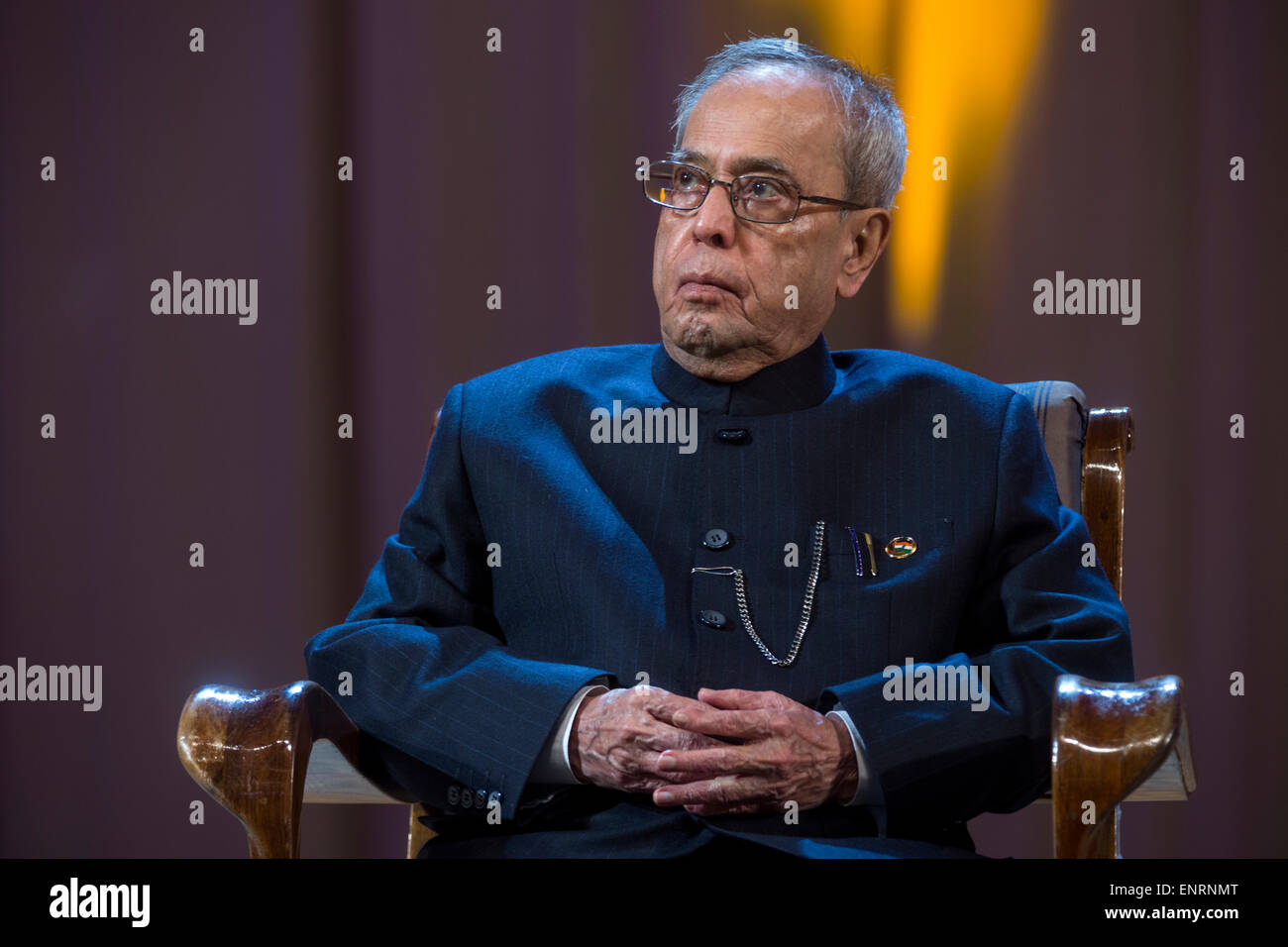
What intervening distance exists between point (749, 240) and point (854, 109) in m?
0.27

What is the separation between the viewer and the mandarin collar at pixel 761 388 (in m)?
1.89

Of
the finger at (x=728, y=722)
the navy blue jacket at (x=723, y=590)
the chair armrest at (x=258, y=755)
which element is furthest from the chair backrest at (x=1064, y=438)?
the chair armrest at (x=258, y=755)

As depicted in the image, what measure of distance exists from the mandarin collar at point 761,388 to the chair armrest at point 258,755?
0.70m

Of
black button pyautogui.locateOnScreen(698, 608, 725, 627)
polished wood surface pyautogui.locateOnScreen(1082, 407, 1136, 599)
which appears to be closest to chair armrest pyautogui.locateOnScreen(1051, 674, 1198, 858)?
black button pyautogui.locateOnScreen(698, 608, 725, 627)

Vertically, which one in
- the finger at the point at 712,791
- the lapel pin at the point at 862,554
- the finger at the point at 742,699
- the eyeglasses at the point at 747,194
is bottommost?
the finger at the point at 712,791

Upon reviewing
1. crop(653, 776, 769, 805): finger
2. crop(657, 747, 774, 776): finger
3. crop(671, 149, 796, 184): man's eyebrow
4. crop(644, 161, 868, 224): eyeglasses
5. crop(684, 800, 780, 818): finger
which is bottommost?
crop(684, 800, 780, 818): finger

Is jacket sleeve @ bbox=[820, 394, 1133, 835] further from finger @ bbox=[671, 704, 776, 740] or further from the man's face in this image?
the man's face

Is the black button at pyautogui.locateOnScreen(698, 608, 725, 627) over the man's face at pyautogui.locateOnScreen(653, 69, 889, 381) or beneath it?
beneath

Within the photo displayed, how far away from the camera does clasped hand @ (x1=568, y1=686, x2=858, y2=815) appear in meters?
1.54

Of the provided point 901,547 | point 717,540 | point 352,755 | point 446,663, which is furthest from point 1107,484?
point 352,755

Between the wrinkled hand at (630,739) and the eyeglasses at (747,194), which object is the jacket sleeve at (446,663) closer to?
the wrinkled hand at (630,739)

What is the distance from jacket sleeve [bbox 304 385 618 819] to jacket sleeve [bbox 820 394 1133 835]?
37 centimetres

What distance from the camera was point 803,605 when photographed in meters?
1.74
